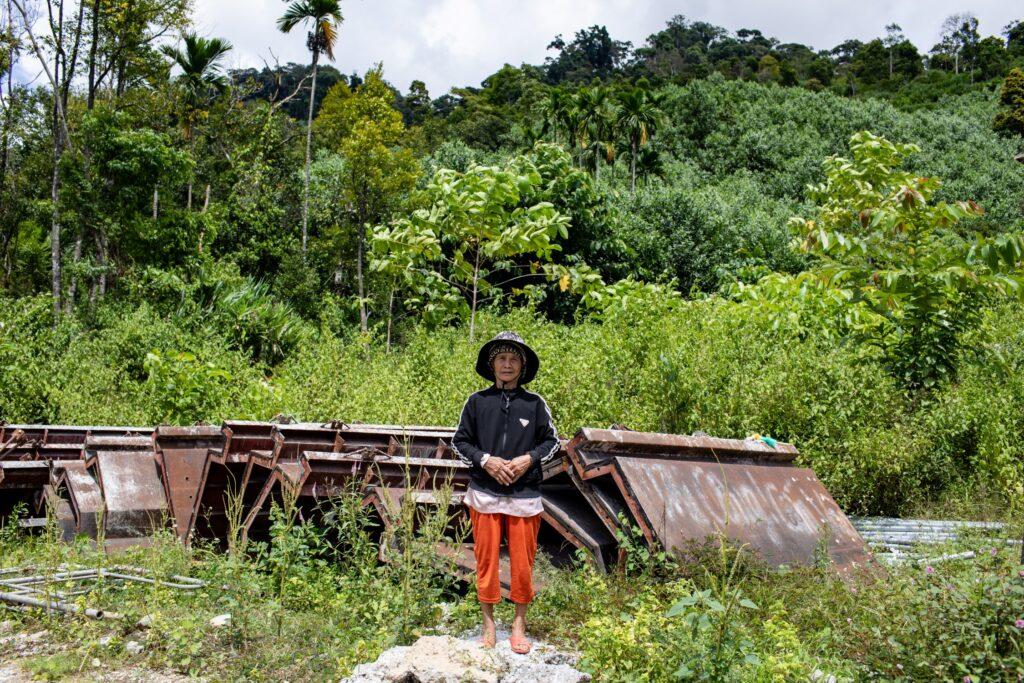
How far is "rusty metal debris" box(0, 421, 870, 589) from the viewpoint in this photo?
600 centimetres

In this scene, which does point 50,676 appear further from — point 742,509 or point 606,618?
point 742,509

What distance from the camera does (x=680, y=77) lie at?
71938 millimetres

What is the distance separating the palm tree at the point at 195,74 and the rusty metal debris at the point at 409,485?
1986cm

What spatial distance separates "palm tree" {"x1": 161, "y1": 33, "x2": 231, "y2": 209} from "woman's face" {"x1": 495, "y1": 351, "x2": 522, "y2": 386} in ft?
78.1

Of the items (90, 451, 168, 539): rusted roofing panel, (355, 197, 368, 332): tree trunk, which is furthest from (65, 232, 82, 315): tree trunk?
(90, 451, 168, 539): rusted roofing panel

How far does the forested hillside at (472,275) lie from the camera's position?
9719 millimetres

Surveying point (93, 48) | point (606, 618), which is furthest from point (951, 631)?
point (93, 48)

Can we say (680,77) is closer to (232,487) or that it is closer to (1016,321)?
(1016,321)

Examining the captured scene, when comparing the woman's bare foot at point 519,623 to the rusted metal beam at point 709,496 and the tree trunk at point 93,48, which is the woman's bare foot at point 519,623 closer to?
the rusted metal beam at point 709,496

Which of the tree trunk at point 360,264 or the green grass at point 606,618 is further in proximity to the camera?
the tree trunk at point 360,264

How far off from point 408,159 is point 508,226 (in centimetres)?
842

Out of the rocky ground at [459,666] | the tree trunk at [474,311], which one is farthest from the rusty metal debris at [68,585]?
the tree trunk at [474,311]

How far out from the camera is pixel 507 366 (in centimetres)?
491

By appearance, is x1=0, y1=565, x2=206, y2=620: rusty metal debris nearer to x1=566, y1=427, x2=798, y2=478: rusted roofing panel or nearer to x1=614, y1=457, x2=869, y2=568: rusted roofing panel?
x1=566, y1=427, x2=798, y2=478: rusted roofing panel
